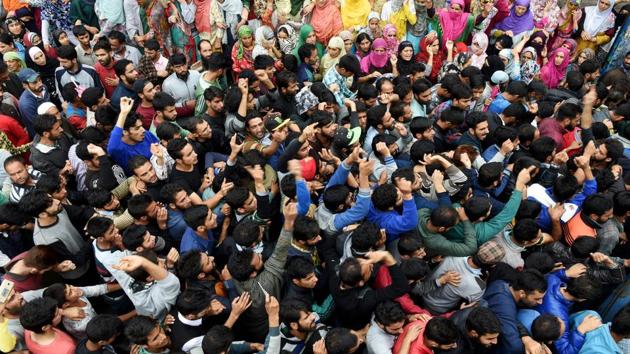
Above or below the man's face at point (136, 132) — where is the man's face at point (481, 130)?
below

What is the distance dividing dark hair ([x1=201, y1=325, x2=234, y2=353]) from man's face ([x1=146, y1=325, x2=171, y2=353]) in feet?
1.04

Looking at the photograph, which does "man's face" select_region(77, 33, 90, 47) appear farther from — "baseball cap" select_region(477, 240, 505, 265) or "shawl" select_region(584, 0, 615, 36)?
"shawl" select_region(584, 0, 615, 36)

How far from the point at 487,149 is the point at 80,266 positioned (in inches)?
160

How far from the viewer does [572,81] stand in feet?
20.0

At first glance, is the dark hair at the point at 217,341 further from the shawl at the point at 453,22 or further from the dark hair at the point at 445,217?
the shawl at the point at 453,22

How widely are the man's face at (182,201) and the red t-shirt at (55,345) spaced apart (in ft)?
4.34

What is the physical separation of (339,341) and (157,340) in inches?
46.4

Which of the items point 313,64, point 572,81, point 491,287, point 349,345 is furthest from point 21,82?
point 572,81

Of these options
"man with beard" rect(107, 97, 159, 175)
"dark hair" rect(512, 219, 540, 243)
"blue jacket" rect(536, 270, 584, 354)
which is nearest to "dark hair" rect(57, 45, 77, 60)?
"man with beard" rect(107, 97, 159, 175)

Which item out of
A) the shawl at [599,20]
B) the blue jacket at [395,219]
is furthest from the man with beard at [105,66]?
the shawl at [599,20]

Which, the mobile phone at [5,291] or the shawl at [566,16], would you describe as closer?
the mobile phone at [5,291]

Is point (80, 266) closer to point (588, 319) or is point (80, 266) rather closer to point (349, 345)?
point (349, 345)

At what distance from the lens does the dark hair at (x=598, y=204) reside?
3.80m

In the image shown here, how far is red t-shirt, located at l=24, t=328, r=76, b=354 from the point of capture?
3.10 m
